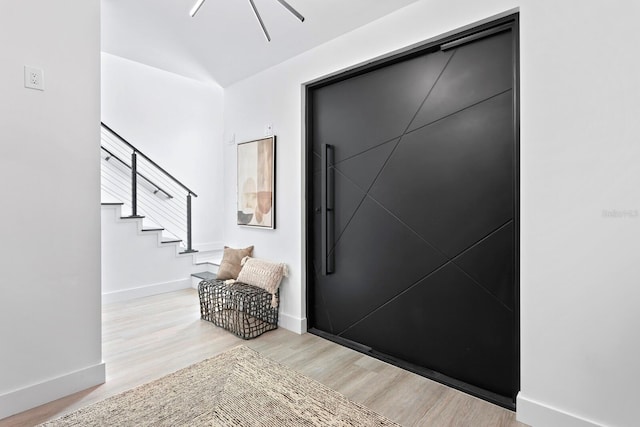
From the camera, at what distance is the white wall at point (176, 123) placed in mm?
4406

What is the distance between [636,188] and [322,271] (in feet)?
7.17

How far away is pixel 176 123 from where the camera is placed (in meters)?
4.96

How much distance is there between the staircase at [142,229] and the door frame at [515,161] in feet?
5.81

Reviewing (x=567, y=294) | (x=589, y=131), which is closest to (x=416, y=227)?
(x=567, y=294)

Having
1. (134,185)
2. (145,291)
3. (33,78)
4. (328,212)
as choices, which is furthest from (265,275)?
(134,185)

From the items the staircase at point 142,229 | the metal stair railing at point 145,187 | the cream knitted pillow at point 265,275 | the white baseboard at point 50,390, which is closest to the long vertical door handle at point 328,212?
the cream knitted pillow at point 265,275

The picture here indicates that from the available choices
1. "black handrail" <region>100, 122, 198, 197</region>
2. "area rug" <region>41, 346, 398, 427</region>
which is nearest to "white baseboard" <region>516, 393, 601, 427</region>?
"area rug" <region>41, 346, 398, 427</region>

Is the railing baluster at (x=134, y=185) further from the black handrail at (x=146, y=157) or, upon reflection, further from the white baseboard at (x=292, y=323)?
the white baseboard at (x=292, y=323)

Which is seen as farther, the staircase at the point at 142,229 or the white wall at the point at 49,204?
the staircase at the point at 142,229

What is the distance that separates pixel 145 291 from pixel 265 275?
1.97 meters

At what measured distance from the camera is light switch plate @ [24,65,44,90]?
6.28 ft

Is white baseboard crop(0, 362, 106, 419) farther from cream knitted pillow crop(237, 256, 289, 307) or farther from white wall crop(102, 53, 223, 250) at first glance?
white wall crop(102, 53, 223, 250)

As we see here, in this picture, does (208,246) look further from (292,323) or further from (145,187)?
(292,323)

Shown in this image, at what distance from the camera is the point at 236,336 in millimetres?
2969
